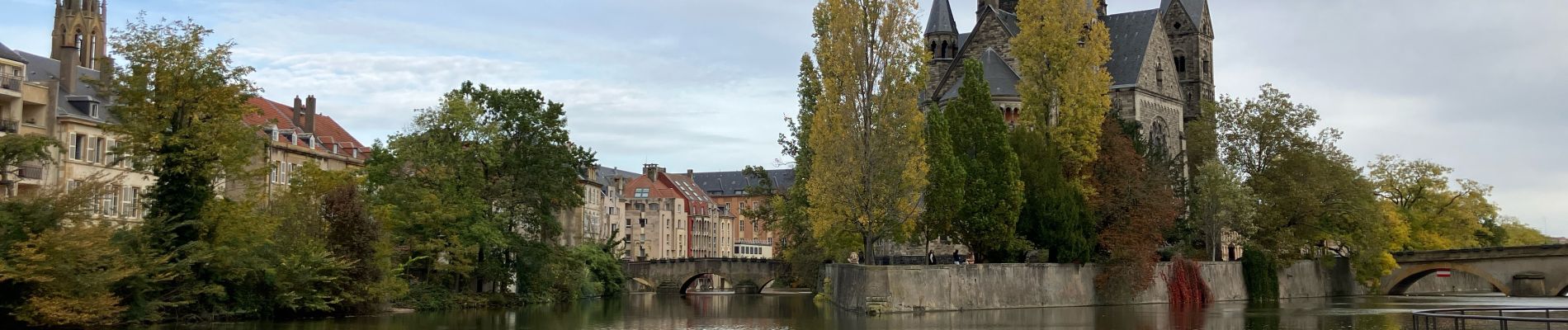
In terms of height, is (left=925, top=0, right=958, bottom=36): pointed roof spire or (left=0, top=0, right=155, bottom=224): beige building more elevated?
(left=925, top=0, right=958, bottom=36): pointed roof spire

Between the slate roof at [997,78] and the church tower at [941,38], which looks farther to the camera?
the church tower at [941,38]

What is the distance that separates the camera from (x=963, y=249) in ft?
200

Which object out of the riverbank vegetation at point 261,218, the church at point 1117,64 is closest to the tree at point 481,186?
the riverbank vegetation at point 261,218

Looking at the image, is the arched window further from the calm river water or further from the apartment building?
the apartment building

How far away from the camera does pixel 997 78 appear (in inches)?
2388

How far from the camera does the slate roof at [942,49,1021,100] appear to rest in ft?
196

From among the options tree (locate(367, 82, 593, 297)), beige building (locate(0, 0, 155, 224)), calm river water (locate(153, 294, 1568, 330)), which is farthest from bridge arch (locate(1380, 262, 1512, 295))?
beige building (locate(0, 0, 155, 224))

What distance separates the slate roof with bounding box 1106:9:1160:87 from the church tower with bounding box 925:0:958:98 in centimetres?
740

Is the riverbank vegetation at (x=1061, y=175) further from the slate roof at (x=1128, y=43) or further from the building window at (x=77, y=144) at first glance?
the building window at (x=77, y=144)

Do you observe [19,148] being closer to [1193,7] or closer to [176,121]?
[176,121]

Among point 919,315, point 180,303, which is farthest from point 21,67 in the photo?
point 919,315

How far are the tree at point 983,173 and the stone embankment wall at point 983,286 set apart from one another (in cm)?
124

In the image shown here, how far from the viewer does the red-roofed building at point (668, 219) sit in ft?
378

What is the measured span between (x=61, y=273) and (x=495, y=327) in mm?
9910
